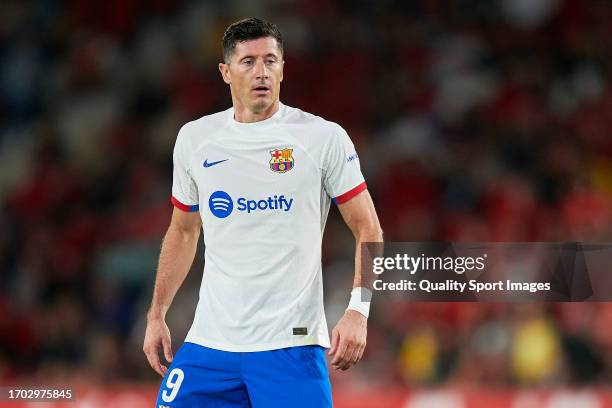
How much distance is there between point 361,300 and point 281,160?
0.57 metres

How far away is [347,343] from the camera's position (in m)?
3.21

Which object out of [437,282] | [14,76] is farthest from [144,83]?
[437,282]

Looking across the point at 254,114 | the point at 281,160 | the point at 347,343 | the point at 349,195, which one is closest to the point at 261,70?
the point at 254,114

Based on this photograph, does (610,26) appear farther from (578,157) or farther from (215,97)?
(215,97)

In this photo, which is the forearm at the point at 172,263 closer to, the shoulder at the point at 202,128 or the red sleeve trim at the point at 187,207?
the red sleeve trim at the point at 187,207

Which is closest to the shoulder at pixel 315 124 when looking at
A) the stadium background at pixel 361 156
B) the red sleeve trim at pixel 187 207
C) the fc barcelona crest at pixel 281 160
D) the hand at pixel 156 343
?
the fc barcelona crest at pixel 281 160

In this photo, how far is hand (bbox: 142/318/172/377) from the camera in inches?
142

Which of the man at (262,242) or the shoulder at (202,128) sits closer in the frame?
the man at (262,242)

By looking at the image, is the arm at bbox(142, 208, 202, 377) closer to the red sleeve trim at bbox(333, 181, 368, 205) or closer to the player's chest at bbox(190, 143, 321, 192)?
the player's chest at bbox(190, 143, 321, 192)

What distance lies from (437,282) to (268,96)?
1.75m

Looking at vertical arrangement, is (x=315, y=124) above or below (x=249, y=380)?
above

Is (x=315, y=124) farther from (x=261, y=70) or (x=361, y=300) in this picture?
(x=361, y=300)

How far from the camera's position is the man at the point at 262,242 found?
11.3 feet

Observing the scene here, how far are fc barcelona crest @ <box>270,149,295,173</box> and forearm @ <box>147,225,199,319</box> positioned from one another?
50 centimetres
